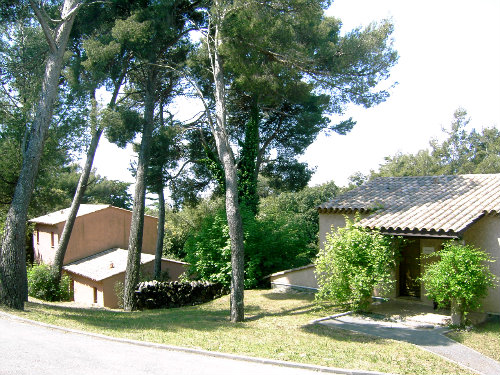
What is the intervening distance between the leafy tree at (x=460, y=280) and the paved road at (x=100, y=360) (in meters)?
5.00

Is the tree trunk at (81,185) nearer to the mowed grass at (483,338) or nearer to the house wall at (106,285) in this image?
the house wall at (106,285)

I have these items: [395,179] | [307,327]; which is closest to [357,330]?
[307,327]

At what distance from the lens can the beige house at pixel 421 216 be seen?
12391 mm

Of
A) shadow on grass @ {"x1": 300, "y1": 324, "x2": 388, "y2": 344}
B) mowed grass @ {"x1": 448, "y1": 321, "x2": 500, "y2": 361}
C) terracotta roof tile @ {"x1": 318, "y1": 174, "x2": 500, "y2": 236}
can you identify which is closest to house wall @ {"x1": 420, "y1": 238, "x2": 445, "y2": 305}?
terracotta roof tile @ {"x1": 318, "y1": 174, "x2": 500, "y2": 236}

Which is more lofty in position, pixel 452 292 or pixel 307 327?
pixel 452 292

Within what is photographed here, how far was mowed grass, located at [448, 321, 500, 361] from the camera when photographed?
9.73m

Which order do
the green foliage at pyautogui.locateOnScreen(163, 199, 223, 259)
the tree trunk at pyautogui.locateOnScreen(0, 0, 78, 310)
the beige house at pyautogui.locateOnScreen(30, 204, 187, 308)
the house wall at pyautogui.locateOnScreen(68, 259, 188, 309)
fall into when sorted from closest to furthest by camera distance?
the tree trunk at pyautogui.locateOnScreen(0, 0, 78, 310) → the house wall at pyautogui.locateOnScreen(68, 259, 188, 309) → the beige house at pyautogui.locateOnScreen(30, 204, 187, 308) → the green foliage at pyautogui.locateOnScreen(163, 199, 223, 259)

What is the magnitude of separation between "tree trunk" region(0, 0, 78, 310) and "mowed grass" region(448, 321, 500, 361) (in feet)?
38.4

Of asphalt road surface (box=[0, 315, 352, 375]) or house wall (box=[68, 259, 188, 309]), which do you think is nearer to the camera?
asphalt road surface (box=[0, 315, 352, 375])

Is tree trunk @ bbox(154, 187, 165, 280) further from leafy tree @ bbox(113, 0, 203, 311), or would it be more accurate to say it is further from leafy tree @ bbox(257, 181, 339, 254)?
leafy tree @ bbox(257, 181, 339, 254)

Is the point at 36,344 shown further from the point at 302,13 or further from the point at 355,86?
the point at 355,86

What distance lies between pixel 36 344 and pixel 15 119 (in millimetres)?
16063

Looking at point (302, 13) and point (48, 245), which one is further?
point (48, 245)

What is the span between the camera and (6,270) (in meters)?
13.2
